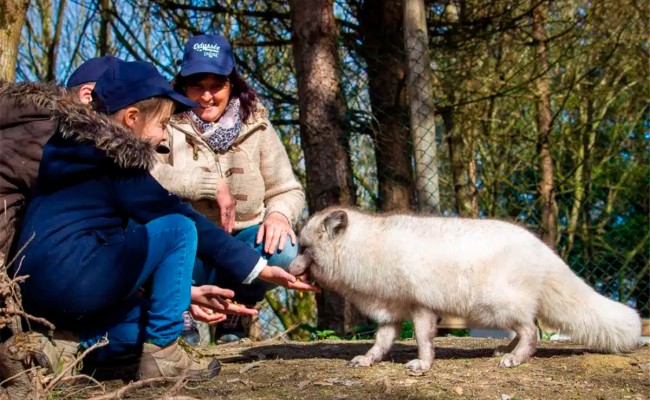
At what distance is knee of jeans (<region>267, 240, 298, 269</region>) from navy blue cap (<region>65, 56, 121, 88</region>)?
1401mm

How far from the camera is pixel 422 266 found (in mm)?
4066

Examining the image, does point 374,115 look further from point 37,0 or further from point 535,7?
point 37,0

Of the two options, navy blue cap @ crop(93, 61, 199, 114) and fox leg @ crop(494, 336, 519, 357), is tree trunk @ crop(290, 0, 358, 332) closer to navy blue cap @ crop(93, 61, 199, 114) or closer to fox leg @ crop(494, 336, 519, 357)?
fox leg @ crop(494, 336, 519, 357)

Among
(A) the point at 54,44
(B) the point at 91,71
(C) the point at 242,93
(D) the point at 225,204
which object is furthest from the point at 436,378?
(A) the point at 54,44

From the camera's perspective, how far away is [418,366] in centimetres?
398

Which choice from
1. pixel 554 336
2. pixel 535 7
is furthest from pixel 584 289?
pixel 535 7

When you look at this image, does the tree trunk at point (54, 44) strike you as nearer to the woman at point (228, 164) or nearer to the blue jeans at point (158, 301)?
the woman at point (228, 164)

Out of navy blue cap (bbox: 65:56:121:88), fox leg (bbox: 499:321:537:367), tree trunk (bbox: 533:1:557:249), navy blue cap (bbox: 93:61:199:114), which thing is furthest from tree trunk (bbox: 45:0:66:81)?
fox leg (bbox: 499:321:537:367)

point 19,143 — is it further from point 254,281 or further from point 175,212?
point 254,281

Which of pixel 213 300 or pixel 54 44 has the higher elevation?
pixel 54 44

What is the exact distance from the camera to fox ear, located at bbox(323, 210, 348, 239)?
427 centimetres

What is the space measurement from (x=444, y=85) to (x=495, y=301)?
4.68 m

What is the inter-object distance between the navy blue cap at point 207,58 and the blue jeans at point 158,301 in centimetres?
144

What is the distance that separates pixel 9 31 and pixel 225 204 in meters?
1.93
